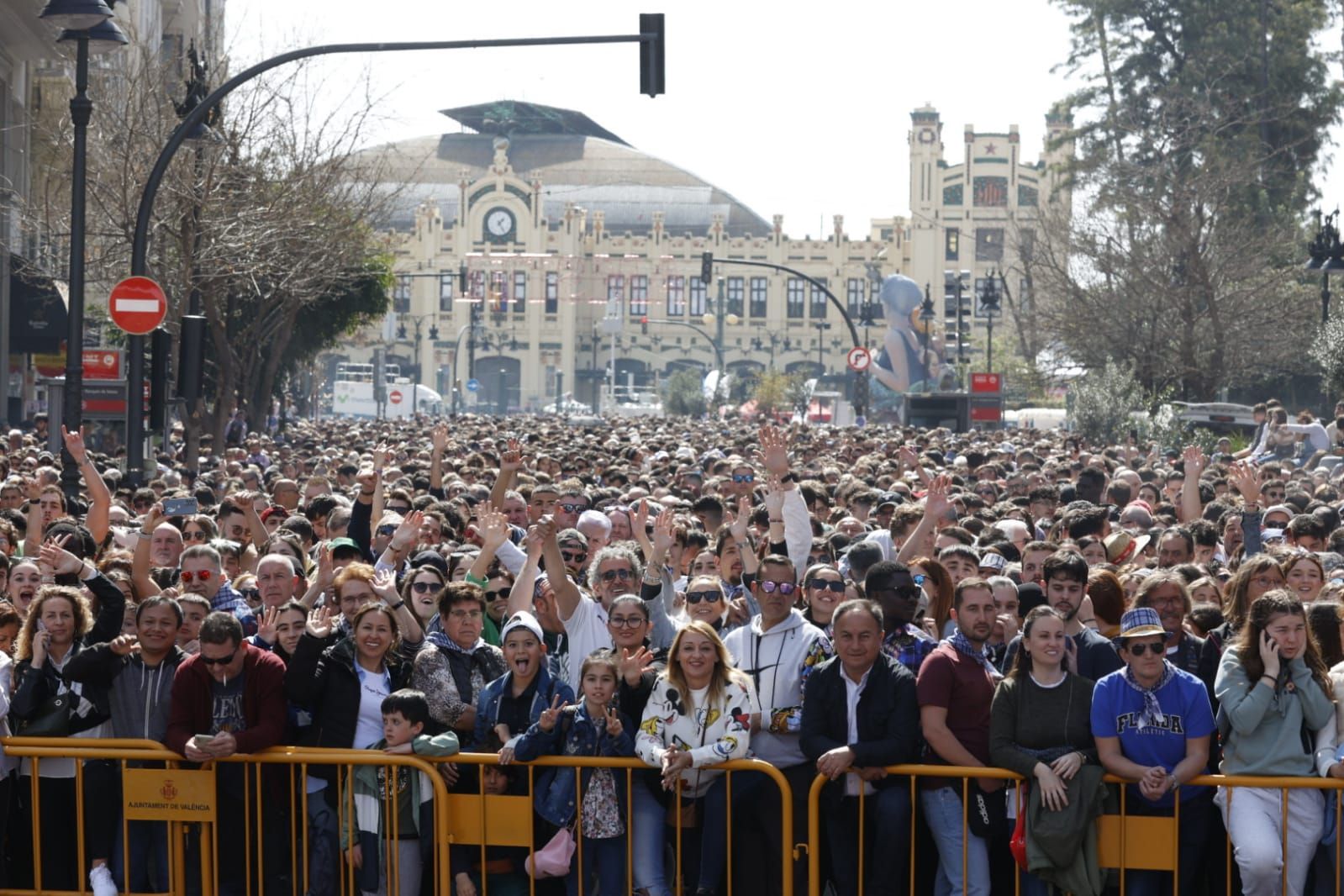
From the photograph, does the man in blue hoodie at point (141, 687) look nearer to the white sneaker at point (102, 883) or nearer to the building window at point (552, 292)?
the white sneaker at point (102, 883)

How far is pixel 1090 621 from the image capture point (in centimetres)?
884

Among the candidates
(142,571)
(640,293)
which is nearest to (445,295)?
(640,293)

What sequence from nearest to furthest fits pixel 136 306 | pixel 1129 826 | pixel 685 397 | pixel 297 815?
pixel 1129 826, pixel 297 815, pixel 136 306, pixel 685 397

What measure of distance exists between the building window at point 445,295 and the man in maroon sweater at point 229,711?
120m

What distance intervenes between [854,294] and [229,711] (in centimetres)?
12445

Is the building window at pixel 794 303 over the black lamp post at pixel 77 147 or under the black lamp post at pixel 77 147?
over

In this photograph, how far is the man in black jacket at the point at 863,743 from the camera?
24.5 feet

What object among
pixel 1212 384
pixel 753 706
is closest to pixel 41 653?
pixel 753 706

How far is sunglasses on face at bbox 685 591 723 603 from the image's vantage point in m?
8.79

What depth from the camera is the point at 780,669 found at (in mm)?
8133

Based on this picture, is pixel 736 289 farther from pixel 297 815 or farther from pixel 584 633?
pixel 297 815

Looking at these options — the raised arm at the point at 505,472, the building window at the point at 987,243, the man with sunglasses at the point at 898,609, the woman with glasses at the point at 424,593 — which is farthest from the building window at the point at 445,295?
the man with sunglasses at the point at 898,609

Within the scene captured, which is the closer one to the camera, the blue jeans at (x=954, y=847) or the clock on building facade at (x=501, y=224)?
the blue jeans at (x=954, y=847)

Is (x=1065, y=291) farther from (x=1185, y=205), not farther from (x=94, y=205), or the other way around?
(x=94, y=205)
